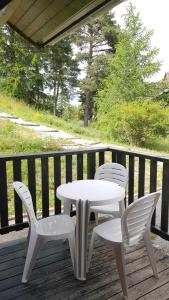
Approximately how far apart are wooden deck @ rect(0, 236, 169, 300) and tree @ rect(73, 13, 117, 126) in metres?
15.6

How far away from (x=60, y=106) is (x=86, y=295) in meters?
17.3

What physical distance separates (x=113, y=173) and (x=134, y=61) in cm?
1071

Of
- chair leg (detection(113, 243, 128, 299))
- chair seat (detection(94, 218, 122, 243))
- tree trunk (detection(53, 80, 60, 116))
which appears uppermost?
tree trunk (detection(53, 80, 60, 116))

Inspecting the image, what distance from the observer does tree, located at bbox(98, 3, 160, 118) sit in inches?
495

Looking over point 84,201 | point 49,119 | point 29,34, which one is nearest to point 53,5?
point 29,34

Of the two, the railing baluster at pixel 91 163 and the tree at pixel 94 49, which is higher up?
the tree at pixel 94 49

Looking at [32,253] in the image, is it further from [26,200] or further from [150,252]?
[150,252]

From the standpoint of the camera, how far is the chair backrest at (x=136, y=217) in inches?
73.7

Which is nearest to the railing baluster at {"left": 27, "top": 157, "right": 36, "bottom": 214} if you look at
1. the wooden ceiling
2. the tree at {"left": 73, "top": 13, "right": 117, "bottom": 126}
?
the wooden ceiling

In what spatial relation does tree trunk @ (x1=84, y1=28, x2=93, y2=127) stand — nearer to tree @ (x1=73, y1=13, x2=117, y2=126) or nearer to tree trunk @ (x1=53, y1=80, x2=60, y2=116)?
tree @ (x1=73, y1=13, x2=117, y2=126)

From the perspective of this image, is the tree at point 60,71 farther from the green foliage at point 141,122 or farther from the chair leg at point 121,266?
the chair leg at point 121,266

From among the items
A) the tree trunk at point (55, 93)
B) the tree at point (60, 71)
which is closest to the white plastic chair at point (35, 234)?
the tree at point (60, 71)

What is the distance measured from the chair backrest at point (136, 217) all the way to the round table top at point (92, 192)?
304 mm

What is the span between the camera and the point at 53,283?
219cm
